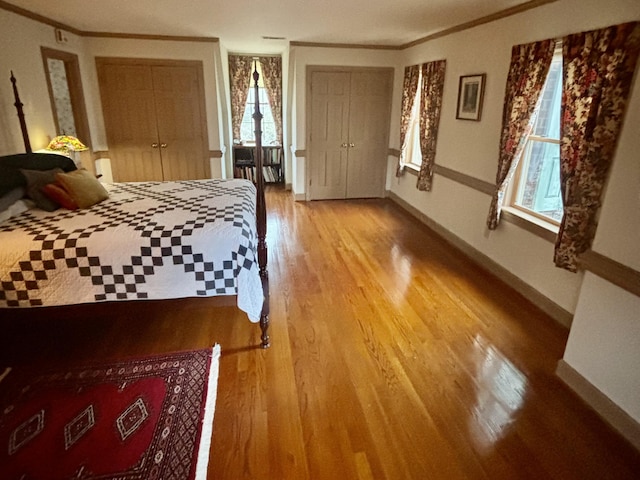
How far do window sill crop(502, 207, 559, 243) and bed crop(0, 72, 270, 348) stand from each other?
2.12 meters

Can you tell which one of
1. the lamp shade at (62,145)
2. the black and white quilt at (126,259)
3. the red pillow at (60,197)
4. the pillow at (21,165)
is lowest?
the black and white quilt at (126,259)

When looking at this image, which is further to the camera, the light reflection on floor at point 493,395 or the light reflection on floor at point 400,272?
the light reflection on floor at point 400,272

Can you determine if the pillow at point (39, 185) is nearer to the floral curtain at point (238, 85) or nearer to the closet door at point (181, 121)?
the closet door at point (181, 121)

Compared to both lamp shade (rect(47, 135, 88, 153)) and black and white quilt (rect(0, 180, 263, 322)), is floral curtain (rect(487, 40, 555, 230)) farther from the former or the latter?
Answer: lamp shade (rect(47, 135, 88, 153))

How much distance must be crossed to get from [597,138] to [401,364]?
178 centimetres

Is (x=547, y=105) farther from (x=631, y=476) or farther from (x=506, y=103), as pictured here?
(x=631, y=476)

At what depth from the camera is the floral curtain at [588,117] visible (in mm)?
2078

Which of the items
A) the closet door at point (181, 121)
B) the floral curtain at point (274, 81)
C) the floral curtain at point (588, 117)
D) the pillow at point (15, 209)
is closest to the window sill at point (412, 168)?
the floral curtain at point (588, 117)

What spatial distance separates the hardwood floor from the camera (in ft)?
5.46

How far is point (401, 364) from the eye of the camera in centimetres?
227

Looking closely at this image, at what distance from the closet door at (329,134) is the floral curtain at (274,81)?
60.5 inches

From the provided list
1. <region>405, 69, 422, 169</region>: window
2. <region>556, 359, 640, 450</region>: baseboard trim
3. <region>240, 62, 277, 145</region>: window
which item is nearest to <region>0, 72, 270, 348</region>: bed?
<region>556, 359, 640, 450</region>: baseboard trim

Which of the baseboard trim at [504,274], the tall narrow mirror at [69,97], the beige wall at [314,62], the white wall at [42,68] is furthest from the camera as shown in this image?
the beige wall at [314,62]

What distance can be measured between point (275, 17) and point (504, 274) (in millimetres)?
3272
